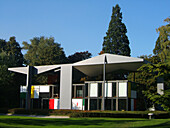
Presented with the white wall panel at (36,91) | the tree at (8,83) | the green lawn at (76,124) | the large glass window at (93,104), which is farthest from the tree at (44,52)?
the green lawn at (76,124)

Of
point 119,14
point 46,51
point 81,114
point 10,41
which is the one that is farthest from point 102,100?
point 10,41

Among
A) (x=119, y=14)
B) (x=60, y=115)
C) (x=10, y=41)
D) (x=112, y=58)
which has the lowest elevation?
(x=60, y=115)

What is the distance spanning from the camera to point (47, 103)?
41.1 meters

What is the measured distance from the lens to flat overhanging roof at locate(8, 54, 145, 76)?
34616mm

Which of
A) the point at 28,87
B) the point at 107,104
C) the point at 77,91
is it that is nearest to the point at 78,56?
the point at 28,87

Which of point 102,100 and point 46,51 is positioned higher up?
point 46,51

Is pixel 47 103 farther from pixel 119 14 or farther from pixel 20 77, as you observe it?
pixel 119 14

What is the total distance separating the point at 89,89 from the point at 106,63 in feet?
13.4

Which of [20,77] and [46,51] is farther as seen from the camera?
[46,51]

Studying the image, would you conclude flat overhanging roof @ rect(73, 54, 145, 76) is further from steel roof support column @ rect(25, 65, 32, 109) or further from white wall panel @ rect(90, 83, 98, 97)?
steel roof support column @ rect(25, 65, 32, 109)

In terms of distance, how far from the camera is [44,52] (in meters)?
57.6

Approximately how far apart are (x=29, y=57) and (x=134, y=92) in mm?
45118

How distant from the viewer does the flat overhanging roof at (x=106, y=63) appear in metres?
34.6

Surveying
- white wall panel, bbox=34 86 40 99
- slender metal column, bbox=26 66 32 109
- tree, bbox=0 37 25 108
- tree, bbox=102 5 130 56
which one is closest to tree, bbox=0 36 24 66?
tree, bbox=0 37 25 108
